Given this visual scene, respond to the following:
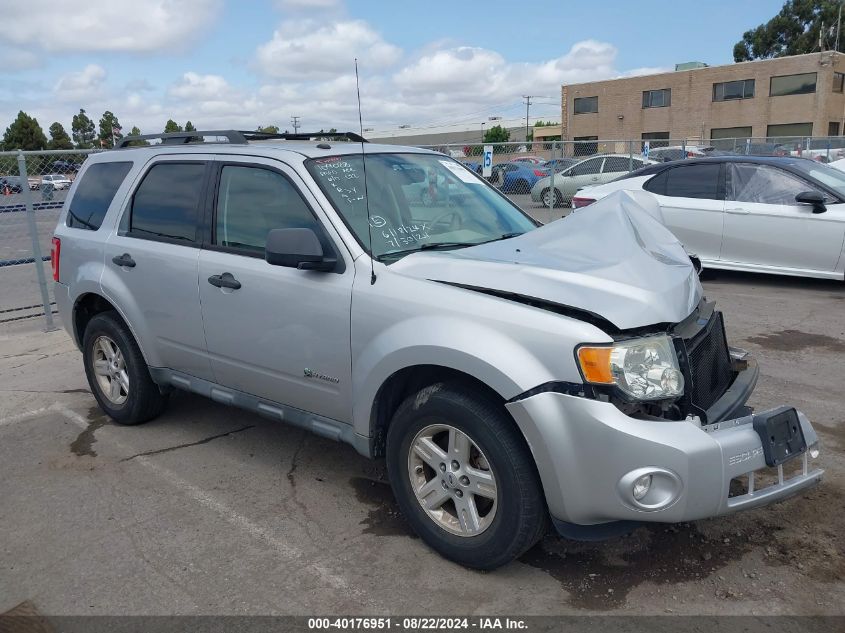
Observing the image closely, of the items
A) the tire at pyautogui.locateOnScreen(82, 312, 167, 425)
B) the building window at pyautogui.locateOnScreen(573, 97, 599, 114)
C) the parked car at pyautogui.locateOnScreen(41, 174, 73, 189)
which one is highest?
the building window at pyautogui.locateOnScreen(573, 97, 599, 114)

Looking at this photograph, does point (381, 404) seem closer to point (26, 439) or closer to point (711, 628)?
point (711, 628)

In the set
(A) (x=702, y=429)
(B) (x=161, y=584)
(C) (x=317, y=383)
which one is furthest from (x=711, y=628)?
Answer: (B) (x=161, y=584)

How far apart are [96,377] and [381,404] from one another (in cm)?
285

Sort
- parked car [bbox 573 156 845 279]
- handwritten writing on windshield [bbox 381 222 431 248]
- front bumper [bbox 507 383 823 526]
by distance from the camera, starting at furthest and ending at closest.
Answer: parked car [bbox 573 156 845 279]
handwritten writing on windshield [bbox 381 222 431 248]
front bumper [bbox 507 383 823 526]

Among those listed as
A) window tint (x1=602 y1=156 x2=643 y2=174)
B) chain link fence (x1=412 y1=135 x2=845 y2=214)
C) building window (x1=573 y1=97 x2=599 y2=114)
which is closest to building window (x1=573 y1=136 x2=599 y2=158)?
chain link fence (x1=412 y1=135 x2=845 y2=214)

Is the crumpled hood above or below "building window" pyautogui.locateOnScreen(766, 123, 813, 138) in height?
above

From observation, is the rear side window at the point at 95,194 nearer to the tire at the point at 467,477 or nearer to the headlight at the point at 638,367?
the tire at the point at 467,477

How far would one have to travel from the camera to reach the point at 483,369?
9.77ft

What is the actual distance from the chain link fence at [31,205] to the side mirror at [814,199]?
7.95 meters

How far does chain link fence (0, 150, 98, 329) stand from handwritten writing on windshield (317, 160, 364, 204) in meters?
4.91

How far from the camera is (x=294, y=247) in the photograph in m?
3.46

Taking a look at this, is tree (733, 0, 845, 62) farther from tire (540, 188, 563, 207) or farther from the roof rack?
the roof rack

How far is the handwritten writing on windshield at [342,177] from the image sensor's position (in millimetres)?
3864

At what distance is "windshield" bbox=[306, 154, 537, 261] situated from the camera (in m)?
3.78
